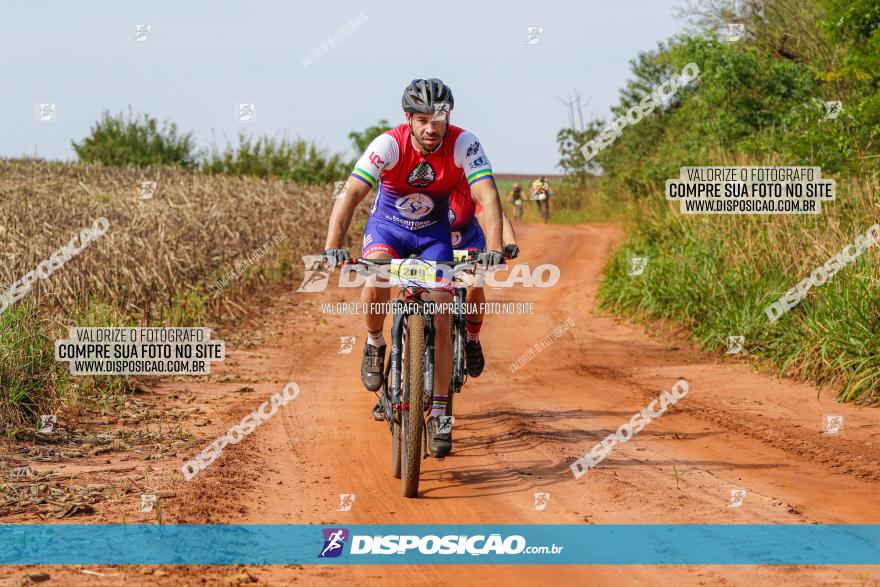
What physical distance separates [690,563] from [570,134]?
3851 centimetres

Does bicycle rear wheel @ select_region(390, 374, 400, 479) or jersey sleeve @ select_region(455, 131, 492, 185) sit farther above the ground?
jersey sleeve @ select_region(455, 131, 492, 185)

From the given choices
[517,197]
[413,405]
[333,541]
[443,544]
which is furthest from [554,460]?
[517,197]

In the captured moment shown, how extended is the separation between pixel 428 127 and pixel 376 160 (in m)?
0.46

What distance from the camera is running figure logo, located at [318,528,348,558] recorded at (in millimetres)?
5488

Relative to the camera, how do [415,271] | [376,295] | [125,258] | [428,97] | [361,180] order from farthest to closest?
1. [125,258]
2. [376,295]
3. [361,180]
4. [428,97]
5. [415,271]

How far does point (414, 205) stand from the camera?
24.3 feet

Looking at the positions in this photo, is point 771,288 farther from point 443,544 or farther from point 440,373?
point 443,544

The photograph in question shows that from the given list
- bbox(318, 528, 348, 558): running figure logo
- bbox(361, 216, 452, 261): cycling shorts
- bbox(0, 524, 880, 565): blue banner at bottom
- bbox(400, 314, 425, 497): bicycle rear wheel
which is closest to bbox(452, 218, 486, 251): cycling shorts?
bbox(361, 216, 452, 261): cycling shorts

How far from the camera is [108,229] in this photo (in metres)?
15.3

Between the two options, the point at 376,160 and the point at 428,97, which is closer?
the point at 428,97

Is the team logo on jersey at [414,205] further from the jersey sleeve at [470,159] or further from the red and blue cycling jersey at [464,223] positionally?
the red and blue cycling jersey at [464,223]

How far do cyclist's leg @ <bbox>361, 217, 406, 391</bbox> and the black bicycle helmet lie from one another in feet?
3.27

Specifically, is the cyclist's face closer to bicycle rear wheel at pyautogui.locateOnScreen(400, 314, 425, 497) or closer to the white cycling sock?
bicycle rear wheel at pyautogui.locateOnScreen(400, 314, 425, 497)

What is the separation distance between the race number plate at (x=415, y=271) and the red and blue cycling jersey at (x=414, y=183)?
60 cm
